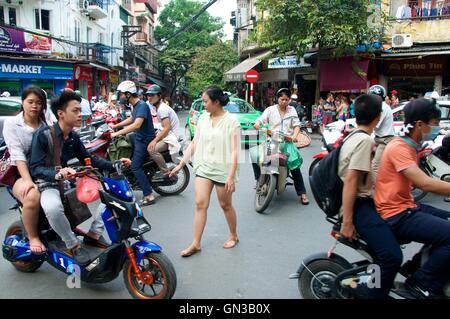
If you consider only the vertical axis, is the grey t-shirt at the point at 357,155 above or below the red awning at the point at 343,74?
below

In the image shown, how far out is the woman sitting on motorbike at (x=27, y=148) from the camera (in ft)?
11.1

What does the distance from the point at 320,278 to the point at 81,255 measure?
1.83m

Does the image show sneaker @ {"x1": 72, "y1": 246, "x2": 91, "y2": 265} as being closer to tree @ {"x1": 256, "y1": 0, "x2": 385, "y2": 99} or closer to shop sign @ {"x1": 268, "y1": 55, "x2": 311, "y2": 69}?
tree @ {"x1": 256, "y1": 0, "x2": 385, "y2": 99}

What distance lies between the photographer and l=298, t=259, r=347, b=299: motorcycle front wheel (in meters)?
2.86

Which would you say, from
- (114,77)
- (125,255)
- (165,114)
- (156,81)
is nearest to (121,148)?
(165,114)

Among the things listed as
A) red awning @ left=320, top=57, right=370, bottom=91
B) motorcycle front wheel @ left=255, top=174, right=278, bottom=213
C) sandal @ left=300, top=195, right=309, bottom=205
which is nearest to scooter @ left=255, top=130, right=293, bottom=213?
motorcycle front wheel @ left=255, top=174, right=278, bottom=213

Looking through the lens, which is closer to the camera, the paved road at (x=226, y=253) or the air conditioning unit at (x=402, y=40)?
the paved road at (x=226, y=253)

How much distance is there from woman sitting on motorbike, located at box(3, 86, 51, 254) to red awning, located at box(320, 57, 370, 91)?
14.4 metres

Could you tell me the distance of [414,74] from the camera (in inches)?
642

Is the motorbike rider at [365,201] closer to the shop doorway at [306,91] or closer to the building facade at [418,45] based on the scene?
the building facade at [418,45]

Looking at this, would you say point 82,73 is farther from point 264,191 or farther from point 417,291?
point 417,291

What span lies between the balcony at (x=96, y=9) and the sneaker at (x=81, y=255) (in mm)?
26245

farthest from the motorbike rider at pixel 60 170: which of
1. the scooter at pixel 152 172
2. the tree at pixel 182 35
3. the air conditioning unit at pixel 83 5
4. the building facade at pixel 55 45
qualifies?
the tree at pixel 182 35
